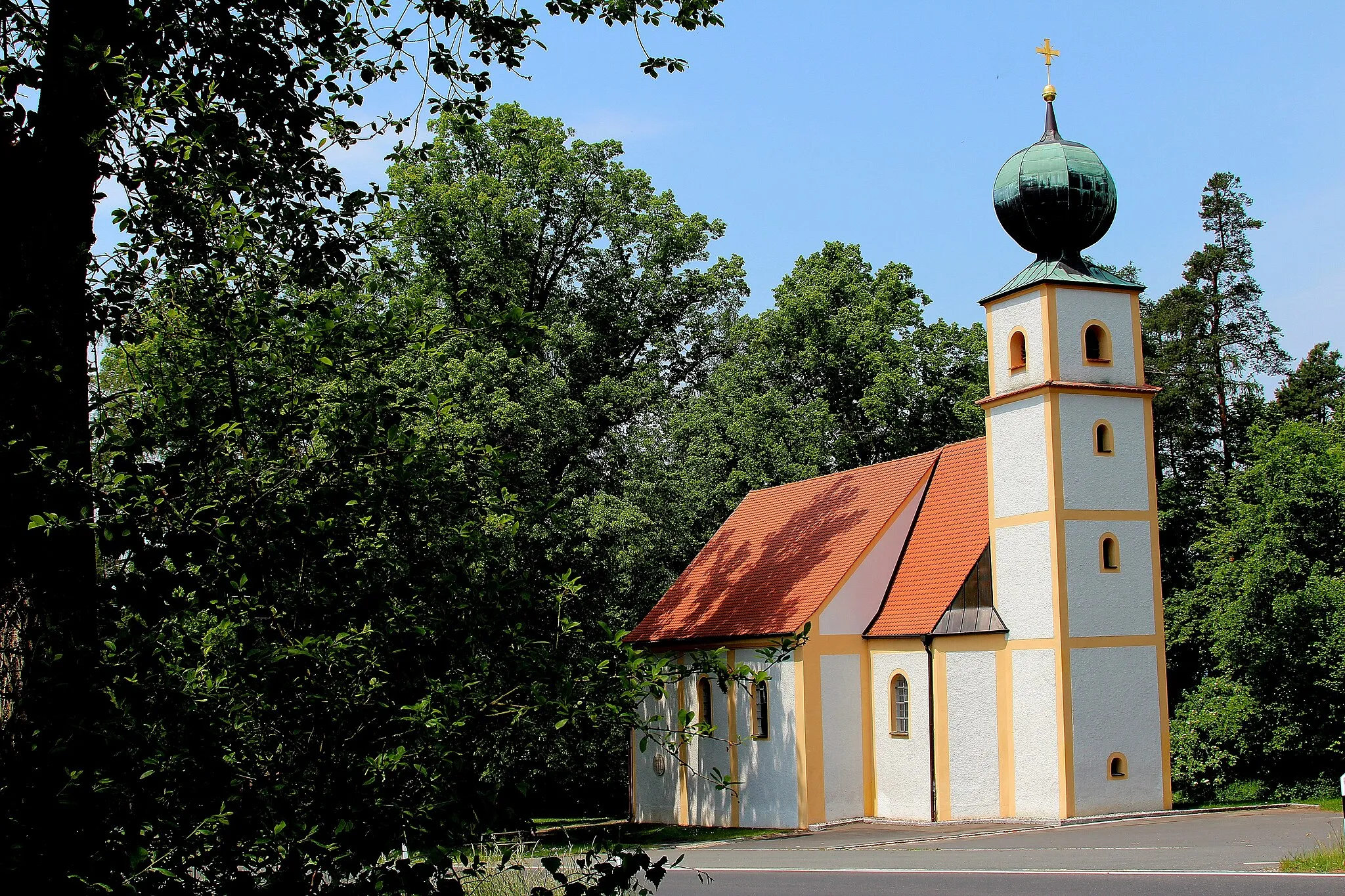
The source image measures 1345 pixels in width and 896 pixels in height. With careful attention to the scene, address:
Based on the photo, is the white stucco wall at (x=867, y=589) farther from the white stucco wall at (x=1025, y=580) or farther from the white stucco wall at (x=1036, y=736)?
the white stucco wall at (x=1036, y=736)

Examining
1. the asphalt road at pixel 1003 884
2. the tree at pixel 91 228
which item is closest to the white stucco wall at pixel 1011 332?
the asphalt road at pixel 1003 884

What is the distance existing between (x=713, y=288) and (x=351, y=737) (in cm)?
3153

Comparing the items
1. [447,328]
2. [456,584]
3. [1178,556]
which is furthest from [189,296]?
[1178,556]

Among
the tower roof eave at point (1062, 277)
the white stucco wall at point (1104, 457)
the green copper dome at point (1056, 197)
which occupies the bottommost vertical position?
the white stucco wall at point (1104, 457)

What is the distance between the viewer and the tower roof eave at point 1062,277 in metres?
24.7

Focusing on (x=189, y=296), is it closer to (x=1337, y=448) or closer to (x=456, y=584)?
(x=456, y=584)

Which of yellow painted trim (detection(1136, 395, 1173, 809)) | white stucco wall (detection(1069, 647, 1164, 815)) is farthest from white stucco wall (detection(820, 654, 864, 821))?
yellow painted trim (detection(1136, 395, 1173, 809))

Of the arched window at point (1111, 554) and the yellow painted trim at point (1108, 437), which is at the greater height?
the yellow painted trim at point (1108, 437)

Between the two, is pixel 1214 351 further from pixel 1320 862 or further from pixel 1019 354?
pixel 1320 862

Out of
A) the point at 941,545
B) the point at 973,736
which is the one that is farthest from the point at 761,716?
the point at 941,545

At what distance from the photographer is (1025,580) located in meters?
24.0

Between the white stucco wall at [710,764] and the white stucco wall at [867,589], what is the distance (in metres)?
3.17

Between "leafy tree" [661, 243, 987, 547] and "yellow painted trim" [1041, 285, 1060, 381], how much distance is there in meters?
12.5

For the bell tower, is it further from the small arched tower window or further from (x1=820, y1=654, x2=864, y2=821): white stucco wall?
(x1=820, y1=654, x2=864, y2=821): white stucco wall
